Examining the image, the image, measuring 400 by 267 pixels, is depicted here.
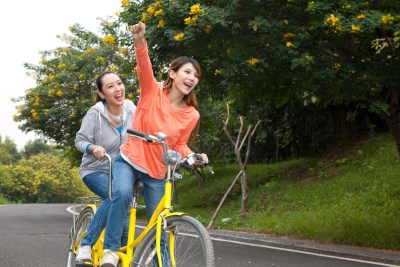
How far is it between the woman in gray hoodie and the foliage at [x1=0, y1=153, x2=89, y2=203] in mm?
63585

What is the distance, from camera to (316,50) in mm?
9484

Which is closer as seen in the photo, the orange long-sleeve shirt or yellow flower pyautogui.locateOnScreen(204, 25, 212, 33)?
the orange long-sleeve shirt

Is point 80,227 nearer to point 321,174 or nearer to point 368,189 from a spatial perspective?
point 368,189

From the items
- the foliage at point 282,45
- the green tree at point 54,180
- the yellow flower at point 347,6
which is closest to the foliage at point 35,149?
the green tree at point 54,180

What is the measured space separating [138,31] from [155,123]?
0.65 metres

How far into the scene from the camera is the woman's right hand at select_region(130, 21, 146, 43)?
161 inches

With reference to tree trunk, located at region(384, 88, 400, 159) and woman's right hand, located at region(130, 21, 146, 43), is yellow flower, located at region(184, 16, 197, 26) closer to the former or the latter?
tree trunk, located at region(384, 88, 400, 159)

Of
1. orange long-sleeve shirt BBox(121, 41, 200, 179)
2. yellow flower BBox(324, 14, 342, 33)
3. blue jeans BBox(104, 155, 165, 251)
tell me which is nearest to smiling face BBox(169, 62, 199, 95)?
orange long-sleeve shirt BBox(121, 41, 200, 179)

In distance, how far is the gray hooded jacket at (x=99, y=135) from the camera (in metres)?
4.92

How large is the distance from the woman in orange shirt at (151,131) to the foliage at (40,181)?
6417 cm

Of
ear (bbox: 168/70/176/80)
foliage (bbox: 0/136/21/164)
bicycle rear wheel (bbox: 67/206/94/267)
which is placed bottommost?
bicycle rear wheel (bbox: 67/206/94/267)

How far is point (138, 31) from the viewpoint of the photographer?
13.6 ft

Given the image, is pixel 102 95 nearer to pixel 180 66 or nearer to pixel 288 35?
pixel 180 66

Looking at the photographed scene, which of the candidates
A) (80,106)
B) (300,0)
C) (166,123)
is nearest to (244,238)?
(300,0)
